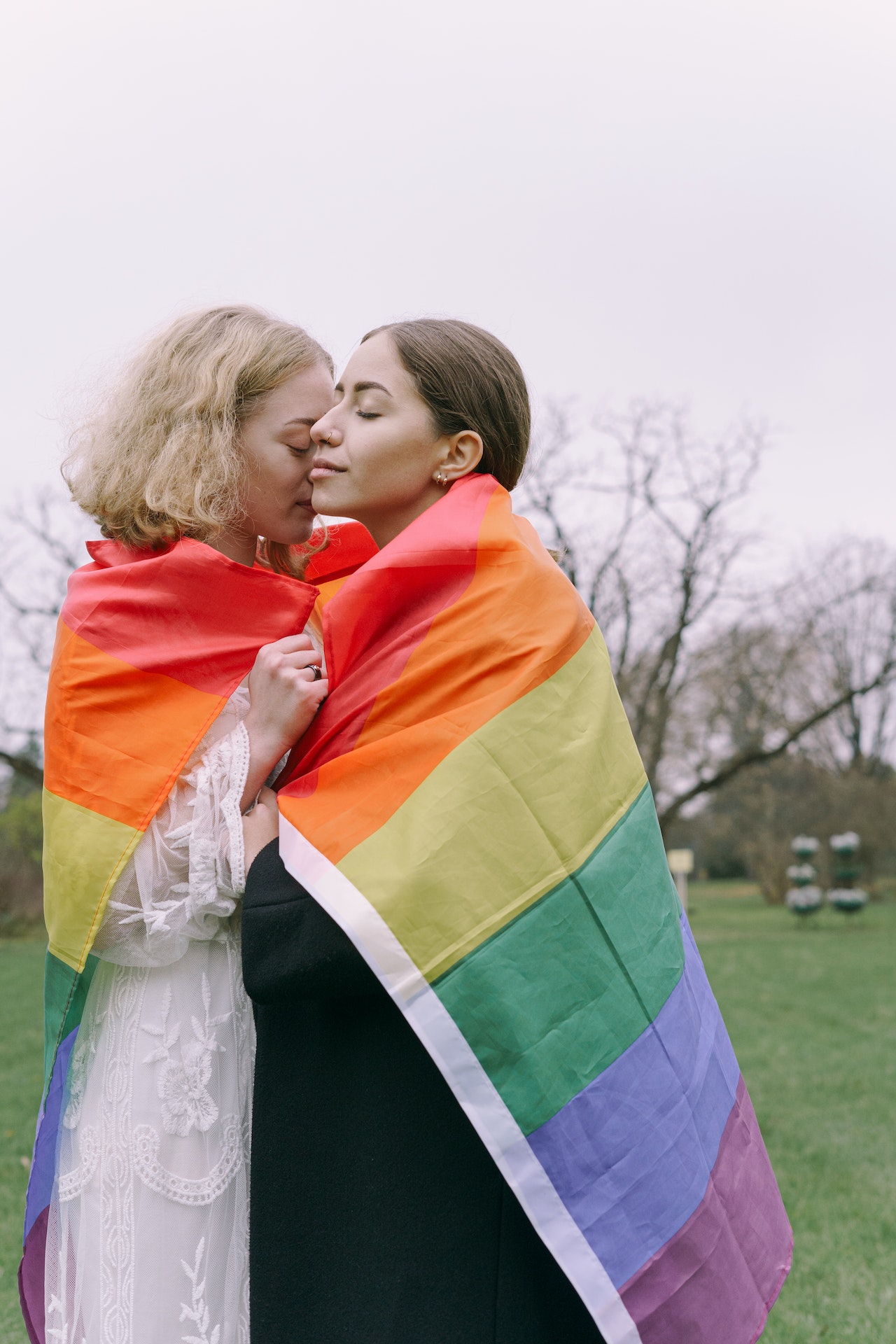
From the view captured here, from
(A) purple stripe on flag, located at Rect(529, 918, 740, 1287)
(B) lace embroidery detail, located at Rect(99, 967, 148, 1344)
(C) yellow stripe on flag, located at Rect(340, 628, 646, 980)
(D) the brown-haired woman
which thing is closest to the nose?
(C) yellow stripe on flag, located at Rect(340, 628, 646, 980)

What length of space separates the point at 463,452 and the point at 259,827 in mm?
702

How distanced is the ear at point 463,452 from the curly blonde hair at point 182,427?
1.17 feet

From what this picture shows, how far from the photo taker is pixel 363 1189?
1.45 meters

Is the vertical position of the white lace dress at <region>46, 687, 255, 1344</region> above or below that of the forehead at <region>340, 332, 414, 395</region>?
below

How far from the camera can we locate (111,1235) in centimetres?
157

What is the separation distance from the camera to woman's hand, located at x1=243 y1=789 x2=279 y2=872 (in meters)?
1.58

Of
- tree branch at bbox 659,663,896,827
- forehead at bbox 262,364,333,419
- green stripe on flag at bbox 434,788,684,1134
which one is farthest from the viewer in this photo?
tree branch at bbox 659,663,896,827

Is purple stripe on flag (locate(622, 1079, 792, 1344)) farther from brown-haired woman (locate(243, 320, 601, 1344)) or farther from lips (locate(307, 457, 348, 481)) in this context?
lips (locate(307, 457, 348, 481))

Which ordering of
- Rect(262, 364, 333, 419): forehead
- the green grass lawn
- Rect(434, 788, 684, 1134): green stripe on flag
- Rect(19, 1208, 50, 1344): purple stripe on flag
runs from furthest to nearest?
the green grass lawn → Rect(262, 364, 333, 419): forehead → Rect(19, 1208, 50, 1344): purple stripe on flag → Rect(434, 788, 684, 1134): green stripe on flag

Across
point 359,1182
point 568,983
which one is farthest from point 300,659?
point 359,1182

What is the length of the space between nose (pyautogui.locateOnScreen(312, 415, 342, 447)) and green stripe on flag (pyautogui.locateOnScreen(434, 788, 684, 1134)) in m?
0.78

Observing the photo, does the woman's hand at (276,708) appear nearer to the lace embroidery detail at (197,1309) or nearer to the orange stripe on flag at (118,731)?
the orange stripe on flag at (118,731)

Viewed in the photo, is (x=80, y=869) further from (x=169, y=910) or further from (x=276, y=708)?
(x=276, y=708)

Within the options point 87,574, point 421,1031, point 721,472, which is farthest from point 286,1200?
point 721,472
